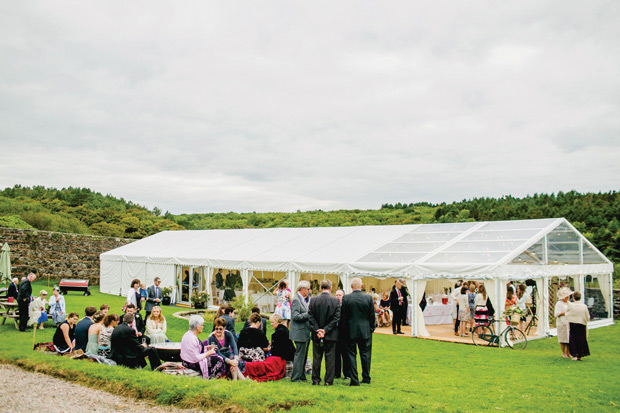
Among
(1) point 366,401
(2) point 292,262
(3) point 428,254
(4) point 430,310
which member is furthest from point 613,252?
(1) point 366,401

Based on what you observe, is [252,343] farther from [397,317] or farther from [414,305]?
[397,317]

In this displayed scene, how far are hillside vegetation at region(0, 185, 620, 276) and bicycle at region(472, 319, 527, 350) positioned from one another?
17.1 metres

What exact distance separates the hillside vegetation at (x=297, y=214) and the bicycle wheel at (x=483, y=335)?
56.8 feet

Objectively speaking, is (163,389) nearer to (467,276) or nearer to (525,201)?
(467,276)

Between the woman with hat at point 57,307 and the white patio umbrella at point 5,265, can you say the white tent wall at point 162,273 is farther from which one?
the woman with hat at point 57,307

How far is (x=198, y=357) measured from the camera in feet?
21.7

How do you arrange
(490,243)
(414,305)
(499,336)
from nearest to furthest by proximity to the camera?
(499,336) → (414,305) → (490,243)

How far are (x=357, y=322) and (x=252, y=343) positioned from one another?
1564 millimetres

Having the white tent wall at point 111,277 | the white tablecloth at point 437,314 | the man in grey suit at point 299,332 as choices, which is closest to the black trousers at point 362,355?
the man in grey suit at point 299,332

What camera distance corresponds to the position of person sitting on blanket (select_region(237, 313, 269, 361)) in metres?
7.02

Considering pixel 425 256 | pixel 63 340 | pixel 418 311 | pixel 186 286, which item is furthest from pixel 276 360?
pixel 186 286

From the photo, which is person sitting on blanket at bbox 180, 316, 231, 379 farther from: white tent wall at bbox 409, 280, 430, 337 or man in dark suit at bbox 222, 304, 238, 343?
white tent wall at bbox 409, 280, 430, 337

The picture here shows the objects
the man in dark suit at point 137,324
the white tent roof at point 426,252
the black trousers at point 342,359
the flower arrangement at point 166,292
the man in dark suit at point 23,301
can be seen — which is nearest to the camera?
the black trousers at point 342,359

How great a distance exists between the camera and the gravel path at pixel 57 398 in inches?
218
